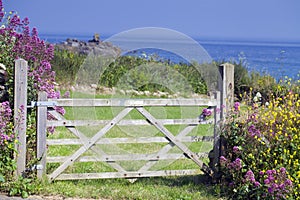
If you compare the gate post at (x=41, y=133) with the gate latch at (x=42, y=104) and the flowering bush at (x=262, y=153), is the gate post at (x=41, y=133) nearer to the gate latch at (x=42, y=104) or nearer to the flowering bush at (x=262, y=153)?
the gate latch at (x=42, y=104)

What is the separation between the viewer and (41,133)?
6.37 metres

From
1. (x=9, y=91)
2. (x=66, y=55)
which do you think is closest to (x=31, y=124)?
(x=9, y=91)

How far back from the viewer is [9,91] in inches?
258

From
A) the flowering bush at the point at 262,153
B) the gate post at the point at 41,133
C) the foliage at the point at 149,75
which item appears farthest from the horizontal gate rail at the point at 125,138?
the foliage at the point at 149,75

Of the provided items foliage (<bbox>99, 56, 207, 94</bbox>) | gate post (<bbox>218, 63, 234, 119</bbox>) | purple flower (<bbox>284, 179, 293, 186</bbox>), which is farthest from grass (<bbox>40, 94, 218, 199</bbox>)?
foliage (<bbox>99, 56, 207, 94</bbox>)

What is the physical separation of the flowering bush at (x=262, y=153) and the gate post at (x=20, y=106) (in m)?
2.62

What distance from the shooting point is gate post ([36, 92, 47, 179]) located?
6336mm

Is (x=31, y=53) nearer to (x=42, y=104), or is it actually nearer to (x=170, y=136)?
(x=42, y=104)

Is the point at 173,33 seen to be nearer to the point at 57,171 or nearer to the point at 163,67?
the point at 57,171

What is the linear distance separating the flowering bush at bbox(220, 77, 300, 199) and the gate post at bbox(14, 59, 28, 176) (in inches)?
103

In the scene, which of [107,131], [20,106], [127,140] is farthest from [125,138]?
[20,106]

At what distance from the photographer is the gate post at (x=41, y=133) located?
6.34 m

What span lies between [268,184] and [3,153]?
3338mm

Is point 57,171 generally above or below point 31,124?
below
